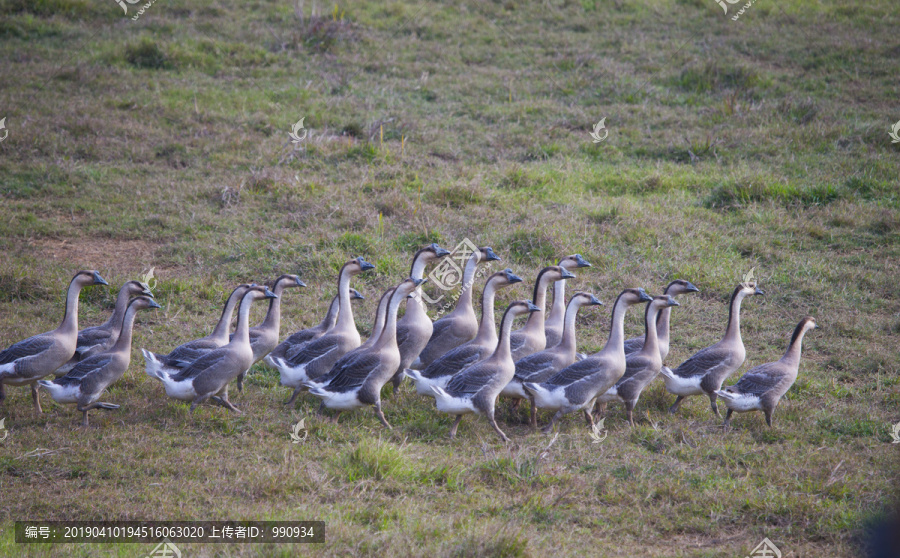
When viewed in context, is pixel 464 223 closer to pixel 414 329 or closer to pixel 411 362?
pixel 414 329

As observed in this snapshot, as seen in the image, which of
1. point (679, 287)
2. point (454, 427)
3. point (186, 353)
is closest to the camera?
point (454, 427)

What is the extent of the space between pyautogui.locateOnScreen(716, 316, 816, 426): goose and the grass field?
9.9 inches

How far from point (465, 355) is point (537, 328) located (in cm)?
99

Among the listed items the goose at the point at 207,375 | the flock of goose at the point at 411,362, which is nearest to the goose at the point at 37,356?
the flock of goose at the point at 411,362

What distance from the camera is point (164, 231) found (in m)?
11.4

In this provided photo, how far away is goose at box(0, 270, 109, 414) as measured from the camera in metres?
7.34

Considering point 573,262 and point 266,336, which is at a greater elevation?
point 573,262

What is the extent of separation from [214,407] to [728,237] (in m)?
7.48

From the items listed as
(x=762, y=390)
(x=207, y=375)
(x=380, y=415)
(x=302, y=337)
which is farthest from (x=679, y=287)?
(x=207, y=375)

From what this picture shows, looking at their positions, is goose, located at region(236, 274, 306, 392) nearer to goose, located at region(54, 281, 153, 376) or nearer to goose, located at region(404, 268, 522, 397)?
goose, located at region(54, 281, 153, 376)

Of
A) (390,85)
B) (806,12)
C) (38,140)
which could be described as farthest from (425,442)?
(806,12)

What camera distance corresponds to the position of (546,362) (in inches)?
308

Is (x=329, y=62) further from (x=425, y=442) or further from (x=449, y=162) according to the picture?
(x=425, y=442)

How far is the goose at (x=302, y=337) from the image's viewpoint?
8.27m
